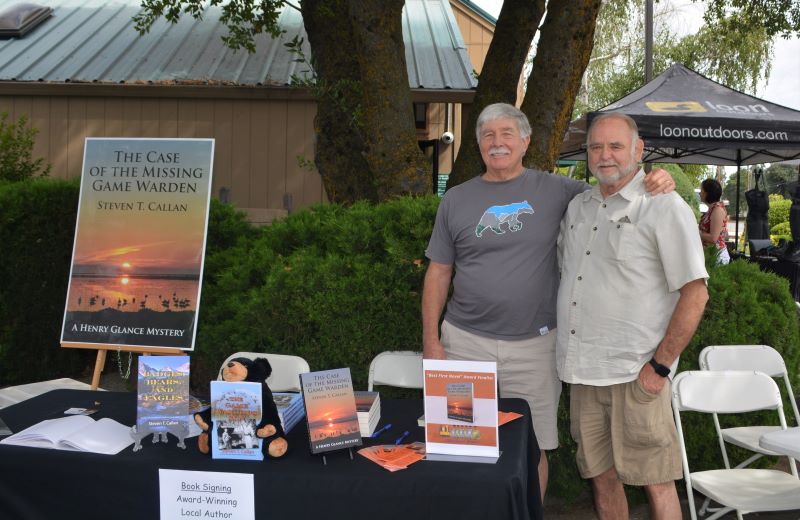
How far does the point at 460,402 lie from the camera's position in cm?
227

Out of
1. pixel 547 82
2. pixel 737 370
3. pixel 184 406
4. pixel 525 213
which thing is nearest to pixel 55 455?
pixel 184 406

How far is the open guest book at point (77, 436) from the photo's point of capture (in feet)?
7.90

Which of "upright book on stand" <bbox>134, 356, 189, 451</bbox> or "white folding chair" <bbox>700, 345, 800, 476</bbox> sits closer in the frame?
"upright book on stand" <bbox>134, 356, 189, 451</bbox>

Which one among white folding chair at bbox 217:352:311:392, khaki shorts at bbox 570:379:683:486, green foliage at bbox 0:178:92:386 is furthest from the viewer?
green foliage at bbox 0:178:92:386

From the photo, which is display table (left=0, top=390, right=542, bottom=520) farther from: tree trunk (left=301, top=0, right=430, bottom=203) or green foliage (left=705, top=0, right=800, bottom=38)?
green foliage (left=705, top=0, right=800, bottom=38)

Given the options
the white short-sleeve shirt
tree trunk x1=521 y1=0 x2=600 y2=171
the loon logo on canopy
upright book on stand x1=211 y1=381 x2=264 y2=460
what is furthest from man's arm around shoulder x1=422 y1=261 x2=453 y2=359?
the loon logo on canopy

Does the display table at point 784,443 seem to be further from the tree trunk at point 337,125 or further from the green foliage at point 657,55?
the green foliage at point 657,55

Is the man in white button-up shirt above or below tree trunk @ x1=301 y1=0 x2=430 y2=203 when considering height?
below

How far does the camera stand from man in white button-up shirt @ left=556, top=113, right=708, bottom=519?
259 cm

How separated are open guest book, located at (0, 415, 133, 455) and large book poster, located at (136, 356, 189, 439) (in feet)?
0.39

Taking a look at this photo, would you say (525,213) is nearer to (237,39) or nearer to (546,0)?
(546,0)

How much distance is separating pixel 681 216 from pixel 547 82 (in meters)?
2.71

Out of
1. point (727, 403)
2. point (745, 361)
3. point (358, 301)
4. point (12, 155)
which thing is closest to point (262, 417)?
point (358, 301)

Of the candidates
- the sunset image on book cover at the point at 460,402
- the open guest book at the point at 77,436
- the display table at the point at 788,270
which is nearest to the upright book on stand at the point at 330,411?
the sunset image on book cover at the point at 460,402
